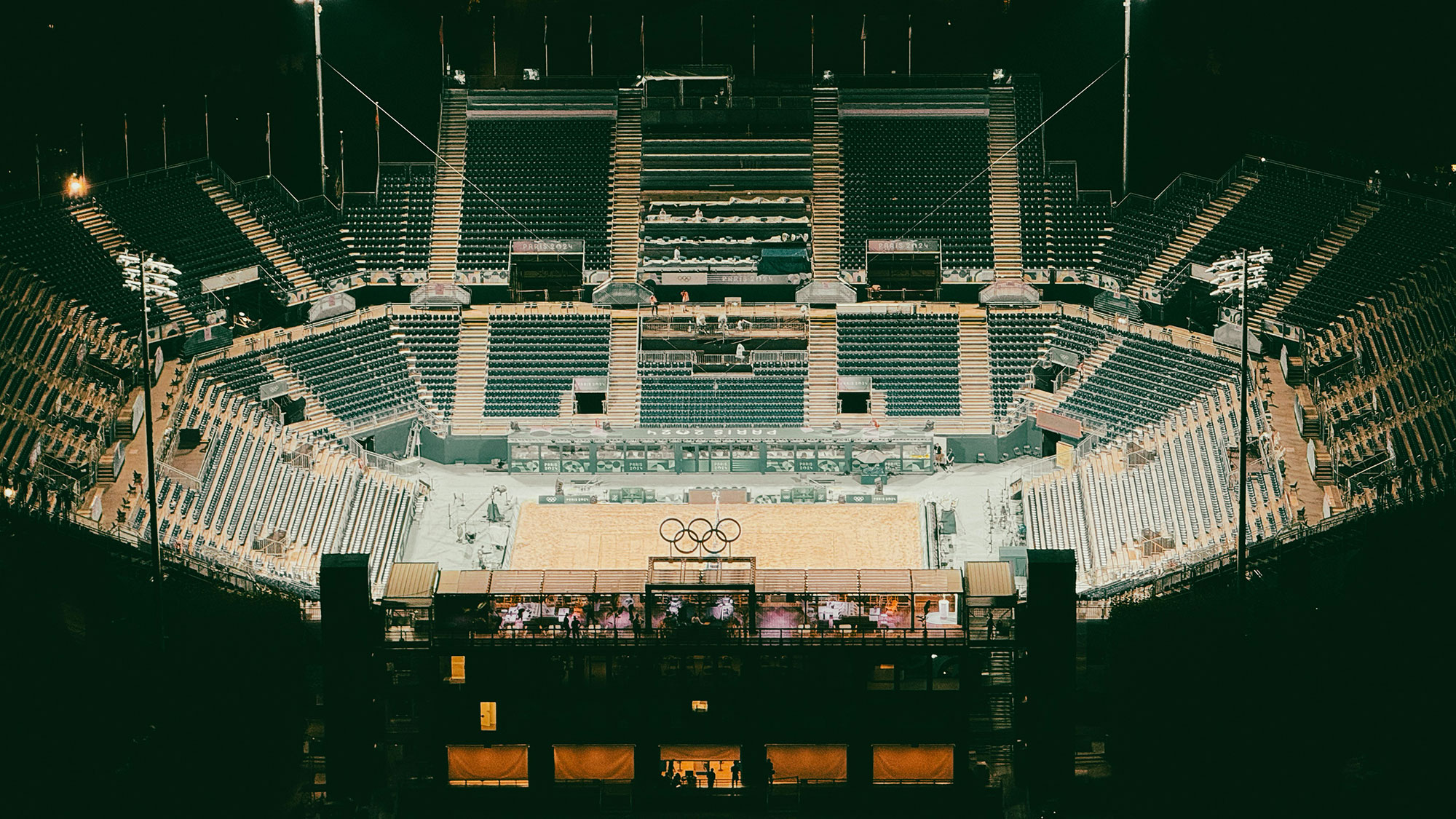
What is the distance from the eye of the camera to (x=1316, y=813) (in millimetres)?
47875

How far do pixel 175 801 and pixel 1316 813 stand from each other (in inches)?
1020

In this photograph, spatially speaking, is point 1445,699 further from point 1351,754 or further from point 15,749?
point 15,749

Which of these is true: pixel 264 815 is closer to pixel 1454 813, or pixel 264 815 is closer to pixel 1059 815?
pixel 1059 815

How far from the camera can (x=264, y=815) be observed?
164 ft

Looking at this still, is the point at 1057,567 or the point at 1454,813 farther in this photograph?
the point at 1057,567

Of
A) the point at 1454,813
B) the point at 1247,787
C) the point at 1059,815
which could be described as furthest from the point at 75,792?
the point at 1454,813

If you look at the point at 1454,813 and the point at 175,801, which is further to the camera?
the point at 175,801

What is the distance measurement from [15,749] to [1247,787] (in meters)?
28.1

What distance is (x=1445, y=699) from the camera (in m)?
49.2

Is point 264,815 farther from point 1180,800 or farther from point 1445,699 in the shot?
point 1445,699

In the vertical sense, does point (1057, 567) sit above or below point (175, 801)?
above

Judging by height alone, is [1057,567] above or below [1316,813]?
above

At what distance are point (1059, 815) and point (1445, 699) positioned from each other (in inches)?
360

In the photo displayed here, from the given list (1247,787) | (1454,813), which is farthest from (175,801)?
(1454,813)
